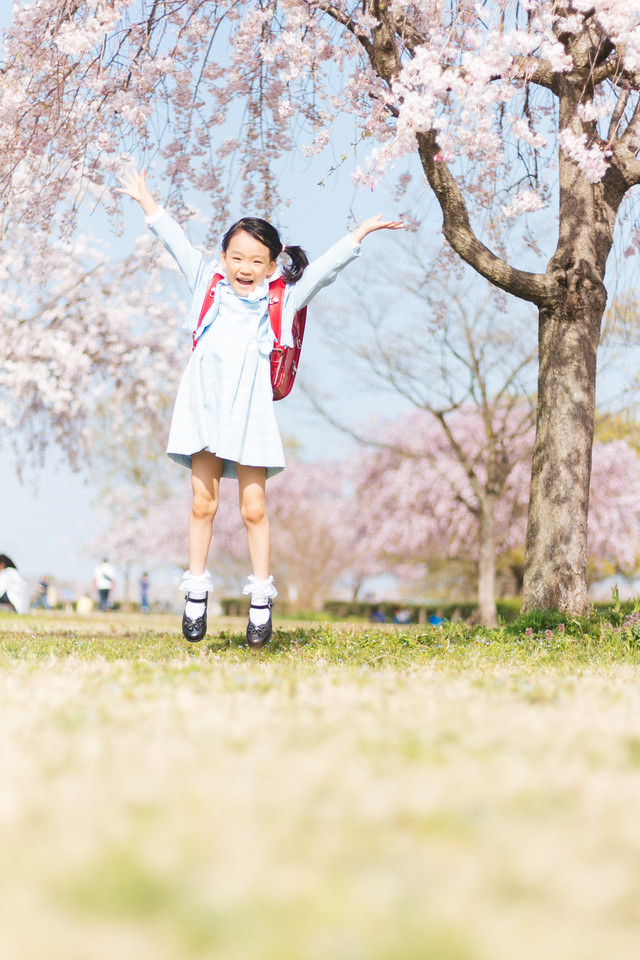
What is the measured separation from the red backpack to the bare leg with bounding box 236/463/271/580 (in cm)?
53

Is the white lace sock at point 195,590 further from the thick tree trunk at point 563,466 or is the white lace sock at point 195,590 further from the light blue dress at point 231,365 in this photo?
the thick tree trunk at point 563,466

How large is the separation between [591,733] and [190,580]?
135 inches

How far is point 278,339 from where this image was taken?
227 inches

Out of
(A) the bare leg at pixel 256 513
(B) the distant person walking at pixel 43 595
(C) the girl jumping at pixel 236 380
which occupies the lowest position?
(B) the distant person walking at pixel 43 595

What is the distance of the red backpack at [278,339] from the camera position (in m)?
5.76

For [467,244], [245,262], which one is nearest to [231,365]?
[245,262]

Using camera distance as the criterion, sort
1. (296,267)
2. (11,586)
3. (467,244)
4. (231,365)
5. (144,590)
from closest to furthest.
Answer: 1. (231,365)
2. (296,267)
3. (467,244)
4. (11,586)
5. (144,590)

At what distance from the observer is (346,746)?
8.20ft

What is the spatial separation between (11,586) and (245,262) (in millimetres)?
12695

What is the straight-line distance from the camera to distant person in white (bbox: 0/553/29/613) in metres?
16.5

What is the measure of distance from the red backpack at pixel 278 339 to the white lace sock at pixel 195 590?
1.24m

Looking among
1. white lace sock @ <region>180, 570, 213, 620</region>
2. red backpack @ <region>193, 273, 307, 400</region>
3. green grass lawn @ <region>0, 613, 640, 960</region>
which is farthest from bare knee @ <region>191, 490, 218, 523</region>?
green grass lawn @ <region>0, 613, 640, 960</region>

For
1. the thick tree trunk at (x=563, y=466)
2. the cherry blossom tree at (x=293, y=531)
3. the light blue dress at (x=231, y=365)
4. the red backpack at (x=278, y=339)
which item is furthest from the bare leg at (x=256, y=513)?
the cherry blossom tree at (x=293, y=531)

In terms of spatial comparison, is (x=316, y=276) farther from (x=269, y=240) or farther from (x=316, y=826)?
(x=316, y=826)
